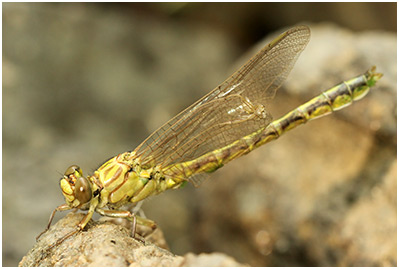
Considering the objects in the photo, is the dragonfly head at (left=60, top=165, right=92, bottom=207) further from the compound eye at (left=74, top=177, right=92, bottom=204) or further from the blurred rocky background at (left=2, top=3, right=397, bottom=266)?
the blurred rocky background at (left=2, top=3, right=397, bottom=266)

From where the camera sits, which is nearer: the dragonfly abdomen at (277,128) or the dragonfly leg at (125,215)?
the dragonfly leg at (125,215)

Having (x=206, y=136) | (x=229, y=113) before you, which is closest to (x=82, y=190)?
(x=206, y=136)

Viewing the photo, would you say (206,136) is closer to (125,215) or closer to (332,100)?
(125,215)

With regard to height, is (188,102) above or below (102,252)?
above

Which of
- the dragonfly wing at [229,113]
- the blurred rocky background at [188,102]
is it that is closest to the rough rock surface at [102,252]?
the dragonfly wing at [229,113]

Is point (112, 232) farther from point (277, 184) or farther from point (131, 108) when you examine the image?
point (131, 108)

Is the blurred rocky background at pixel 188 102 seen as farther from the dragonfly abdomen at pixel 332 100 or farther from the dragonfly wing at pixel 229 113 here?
the dragonfly wing at pixel 229 113

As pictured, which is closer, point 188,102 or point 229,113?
point 229,113
